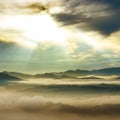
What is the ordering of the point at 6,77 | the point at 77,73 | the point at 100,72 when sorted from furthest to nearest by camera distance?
the point at 6,77 < the point at 77,73 < the point at 100,72

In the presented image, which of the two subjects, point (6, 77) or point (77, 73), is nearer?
point (77, 73)

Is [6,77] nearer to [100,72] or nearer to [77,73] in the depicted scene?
[77,73]

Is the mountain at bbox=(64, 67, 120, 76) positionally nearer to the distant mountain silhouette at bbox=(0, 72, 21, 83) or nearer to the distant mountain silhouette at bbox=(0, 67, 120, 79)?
the distant mountain silhouette at bbox=(0, 67, 120, 79)

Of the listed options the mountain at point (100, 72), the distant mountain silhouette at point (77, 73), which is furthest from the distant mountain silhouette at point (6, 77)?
the mountain at point (100, 72)

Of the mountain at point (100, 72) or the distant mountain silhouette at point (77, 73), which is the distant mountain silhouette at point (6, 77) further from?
the mountain at point (100, 72)

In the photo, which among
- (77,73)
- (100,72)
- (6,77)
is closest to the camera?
(100,72)

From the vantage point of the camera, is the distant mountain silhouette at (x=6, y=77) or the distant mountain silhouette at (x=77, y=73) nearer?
the distant mountain silhouette at (x=77, y=73)

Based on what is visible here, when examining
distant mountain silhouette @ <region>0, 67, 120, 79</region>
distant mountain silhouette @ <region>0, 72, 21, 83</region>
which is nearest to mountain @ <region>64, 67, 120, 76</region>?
distant mountain silhouette @ <region>0, 67, 120, 79</region>

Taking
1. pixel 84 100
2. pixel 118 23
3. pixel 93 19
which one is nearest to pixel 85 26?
pixel 93 19

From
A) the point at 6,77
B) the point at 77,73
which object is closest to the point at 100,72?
the point at 77,73

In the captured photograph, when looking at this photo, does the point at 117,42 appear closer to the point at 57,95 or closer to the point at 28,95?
the point at 57,95

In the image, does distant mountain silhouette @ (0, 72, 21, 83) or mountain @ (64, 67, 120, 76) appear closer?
mountain @ (64, 67, 120, 76)

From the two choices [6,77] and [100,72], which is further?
[6,77]
